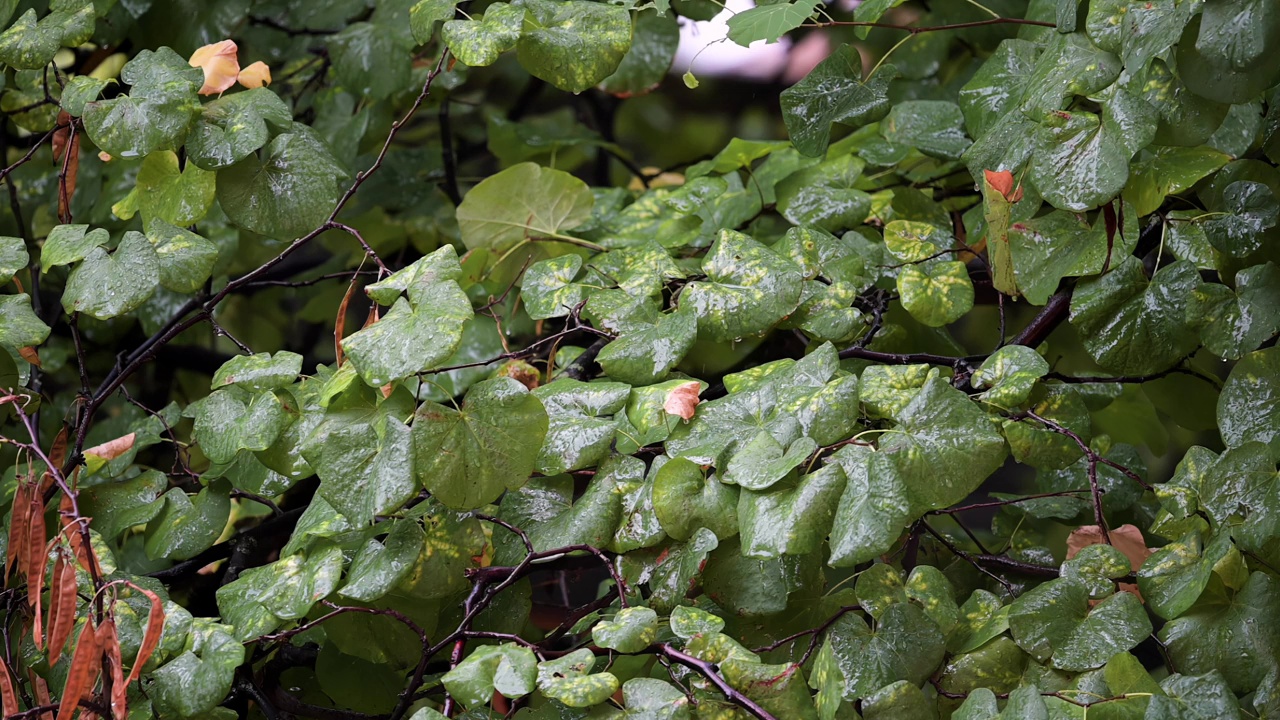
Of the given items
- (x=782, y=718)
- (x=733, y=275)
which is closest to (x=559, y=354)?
(x=733, y=275)

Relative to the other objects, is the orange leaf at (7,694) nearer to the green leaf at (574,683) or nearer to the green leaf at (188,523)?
the green leaf at (188,523)

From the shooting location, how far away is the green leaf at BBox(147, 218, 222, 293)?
628 millimetres

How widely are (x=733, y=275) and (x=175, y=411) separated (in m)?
0.45

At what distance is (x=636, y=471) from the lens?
1.90 ft

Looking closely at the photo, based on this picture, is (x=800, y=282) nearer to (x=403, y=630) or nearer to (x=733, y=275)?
(x=733, y=275)

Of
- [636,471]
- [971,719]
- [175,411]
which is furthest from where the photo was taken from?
[175,411]

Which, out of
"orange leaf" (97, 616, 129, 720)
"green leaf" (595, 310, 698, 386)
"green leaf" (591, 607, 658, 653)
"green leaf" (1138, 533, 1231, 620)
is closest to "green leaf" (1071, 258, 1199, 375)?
"green leaf" (1138, 533, 1231, 620)

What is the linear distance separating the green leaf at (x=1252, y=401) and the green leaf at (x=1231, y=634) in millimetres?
96

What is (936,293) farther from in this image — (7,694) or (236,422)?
(7,694)

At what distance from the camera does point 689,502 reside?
1.75ft

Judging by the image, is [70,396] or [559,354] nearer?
[559,354]

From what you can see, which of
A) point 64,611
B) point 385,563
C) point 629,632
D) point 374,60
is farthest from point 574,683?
point 374,60

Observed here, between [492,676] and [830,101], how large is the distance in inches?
19.4

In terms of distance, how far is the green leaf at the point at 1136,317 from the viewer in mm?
629
